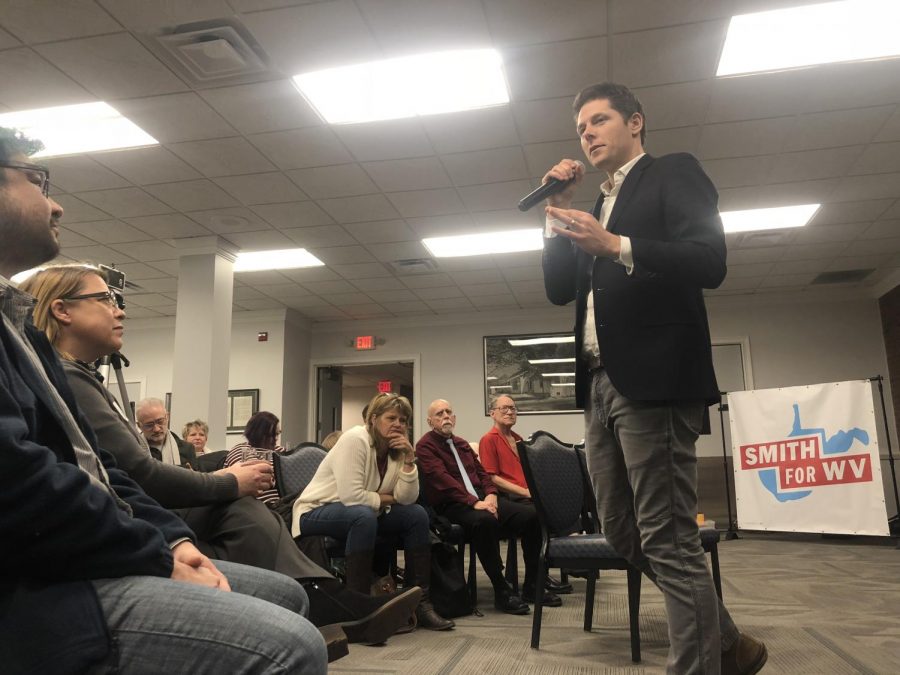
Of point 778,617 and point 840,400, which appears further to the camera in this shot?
point 840,400

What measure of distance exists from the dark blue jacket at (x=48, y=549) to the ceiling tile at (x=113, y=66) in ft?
9.60

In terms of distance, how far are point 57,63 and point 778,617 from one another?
4.26 meters

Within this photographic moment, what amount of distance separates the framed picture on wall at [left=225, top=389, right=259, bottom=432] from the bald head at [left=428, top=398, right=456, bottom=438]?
493cm

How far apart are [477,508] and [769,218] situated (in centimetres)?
388

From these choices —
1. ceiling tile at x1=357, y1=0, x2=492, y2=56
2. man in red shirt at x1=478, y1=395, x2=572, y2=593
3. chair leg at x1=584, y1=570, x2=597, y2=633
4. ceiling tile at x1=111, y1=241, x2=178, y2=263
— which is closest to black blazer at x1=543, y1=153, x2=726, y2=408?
chair leg at x1=584, y1=570, x2=597, y2=633

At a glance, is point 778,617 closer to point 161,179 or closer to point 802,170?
point 802,170

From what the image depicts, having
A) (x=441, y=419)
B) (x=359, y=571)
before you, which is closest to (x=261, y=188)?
(x=441, y=419)

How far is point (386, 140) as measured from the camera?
4121 mm

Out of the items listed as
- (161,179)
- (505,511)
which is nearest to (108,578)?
(505,511)

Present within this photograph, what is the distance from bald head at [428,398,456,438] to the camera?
365cm

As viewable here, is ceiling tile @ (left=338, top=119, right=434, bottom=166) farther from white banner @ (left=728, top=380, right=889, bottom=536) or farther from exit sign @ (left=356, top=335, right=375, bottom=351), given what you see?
exit sign @ (left=356, top=335, right=375, bottom=351)

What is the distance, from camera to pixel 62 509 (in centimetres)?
72

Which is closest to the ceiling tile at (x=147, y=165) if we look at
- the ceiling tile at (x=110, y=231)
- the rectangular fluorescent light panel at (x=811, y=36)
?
the ceiling tile at (x=110, y=231)

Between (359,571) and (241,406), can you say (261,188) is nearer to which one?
(359,571)
